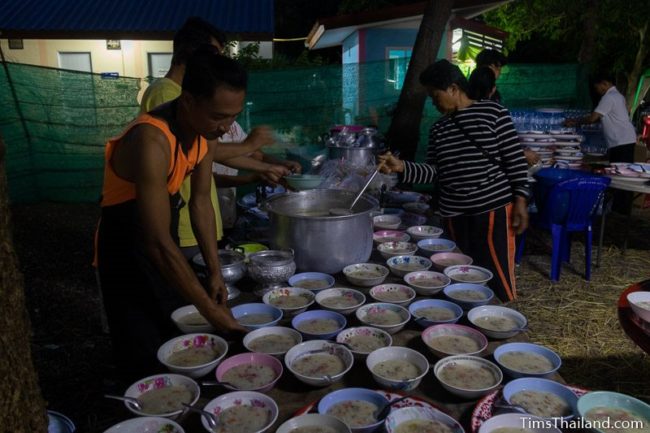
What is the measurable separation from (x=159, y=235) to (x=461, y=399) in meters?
1.13

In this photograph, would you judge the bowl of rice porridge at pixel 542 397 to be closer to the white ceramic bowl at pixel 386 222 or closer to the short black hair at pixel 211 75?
the short black hair at pixel 211 75

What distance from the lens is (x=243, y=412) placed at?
141 cm

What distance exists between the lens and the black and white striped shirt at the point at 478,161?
3.06m

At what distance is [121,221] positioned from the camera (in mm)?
2004

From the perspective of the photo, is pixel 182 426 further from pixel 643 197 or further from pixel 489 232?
pixel 643 197

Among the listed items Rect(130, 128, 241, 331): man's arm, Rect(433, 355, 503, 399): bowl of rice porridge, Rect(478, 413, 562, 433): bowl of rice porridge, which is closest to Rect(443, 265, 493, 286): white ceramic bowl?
Rect(433, 355, 503, 399): bowl of rice porridge

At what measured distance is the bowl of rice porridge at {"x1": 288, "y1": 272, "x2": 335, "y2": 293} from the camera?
2299 millimetres

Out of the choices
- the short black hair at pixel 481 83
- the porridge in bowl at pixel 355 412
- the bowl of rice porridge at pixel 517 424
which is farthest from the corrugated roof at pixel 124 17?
the bowl of rice porridge at pixel 517 424

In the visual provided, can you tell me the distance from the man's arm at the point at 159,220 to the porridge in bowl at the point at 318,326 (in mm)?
281

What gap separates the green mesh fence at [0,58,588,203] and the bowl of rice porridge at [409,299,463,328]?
4912mm

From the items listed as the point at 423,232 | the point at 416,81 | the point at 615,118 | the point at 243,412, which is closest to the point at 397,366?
the point at 243,412

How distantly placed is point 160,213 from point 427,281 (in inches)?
50.7

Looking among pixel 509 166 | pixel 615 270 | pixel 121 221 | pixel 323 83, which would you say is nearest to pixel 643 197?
pixel 615 270

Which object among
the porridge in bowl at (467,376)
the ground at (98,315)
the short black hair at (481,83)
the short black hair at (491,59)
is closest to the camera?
the porridge in bowl at (467,376)
